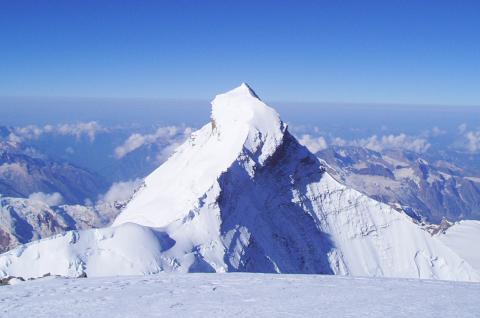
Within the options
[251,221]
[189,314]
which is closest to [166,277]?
[189,314]

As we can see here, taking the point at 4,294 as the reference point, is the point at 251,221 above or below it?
below

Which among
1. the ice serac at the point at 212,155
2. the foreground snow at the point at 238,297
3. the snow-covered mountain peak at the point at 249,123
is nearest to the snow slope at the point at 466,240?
the snow-covered mountain peak at the point at 249,123

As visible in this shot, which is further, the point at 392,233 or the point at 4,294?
the point at 392,233

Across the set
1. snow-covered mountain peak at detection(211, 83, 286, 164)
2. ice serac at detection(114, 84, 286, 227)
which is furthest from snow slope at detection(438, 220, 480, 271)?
ice serac at detection(114, 84, 286, 227)

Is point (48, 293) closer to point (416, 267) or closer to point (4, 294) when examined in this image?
point (4, 294)

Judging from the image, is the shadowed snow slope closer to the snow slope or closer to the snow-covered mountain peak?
the snow-covered mountain peak

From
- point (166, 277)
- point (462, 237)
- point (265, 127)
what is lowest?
point (462, 237)

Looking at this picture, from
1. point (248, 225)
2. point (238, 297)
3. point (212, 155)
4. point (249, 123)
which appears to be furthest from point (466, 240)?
point (238, 297)
